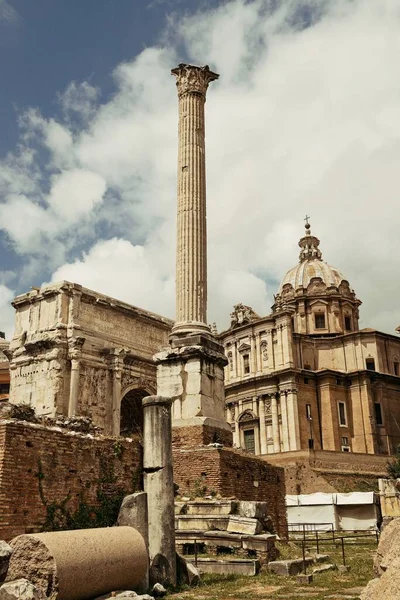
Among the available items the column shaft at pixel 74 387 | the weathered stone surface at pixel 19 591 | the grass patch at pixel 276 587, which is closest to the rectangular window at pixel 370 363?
the column shaft at pixel 74 387

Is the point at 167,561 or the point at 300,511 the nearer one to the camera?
the point at 167,561

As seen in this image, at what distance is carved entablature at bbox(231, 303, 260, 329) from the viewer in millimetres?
56469

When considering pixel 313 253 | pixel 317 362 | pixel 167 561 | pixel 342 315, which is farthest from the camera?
pixel 313 253

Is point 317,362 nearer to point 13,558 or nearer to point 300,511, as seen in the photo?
point 300,511

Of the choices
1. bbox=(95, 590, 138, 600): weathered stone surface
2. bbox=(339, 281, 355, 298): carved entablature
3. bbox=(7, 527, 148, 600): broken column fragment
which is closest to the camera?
bbox=(7, 527, 148, 600): broken column fragment

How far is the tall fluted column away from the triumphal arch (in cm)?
1067

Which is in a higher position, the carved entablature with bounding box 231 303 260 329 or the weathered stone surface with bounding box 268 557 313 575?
the carved entablature with bounding box 231 303 260 329

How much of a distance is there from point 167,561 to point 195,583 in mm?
626

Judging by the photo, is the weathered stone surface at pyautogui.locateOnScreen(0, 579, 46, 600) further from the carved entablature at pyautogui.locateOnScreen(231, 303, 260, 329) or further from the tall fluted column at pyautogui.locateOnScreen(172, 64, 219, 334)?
the carved entablature at pyautogui.locateOnScreen(231, 303, 260, 329)

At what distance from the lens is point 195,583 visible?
10758 millimetres

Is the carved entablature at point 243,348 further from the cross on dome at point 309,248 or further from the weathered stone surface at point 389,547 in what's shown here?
the weathered stone surface at point 389,547

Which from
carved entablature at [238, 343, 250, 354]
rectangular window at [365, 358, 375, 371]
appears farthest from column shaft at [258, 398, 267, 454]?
rectangular window at [365, 358, 375, 371]

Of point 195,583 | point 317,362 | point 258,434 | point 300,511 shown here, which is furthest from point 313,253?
point 195,583

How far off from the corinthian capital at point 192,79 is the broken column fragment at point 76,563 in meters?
16.2
